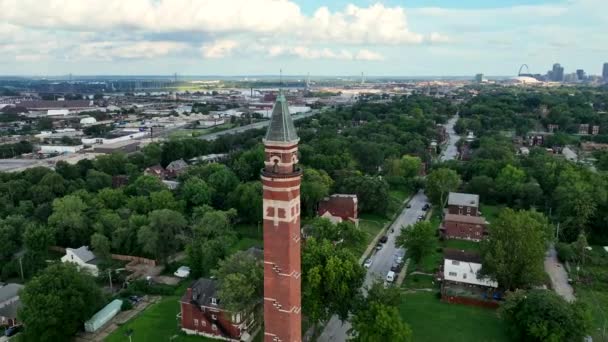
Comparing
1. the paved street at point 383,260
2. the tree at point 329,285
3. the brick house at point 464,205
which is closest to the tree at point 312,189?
the paved street at point 383,260

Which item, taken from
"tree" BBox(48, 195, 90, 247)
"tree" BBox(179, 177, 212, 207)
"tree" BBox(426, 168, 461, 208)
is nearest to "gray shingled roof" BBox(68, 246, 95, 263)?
"tree" BBox(48, 195, 90, 247)

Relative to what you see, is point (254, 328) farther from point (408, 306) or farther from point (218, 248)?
point (408, 306)

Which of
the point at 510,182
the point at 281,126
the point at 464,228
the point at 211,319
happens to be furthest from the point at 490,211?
the point at 281,126

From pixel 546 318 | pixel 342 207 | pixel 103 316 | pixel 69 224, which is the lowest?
pixel 103 316

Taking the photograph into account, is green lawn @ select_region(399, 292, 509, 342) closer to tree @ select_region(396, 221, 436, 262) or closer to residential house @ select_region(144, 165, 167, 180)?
tree @ select_region(396, 221, 436, 262)

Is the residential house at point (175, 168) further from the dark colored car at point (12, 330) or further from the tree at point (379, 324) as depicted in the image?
the tree at point (379, 324)

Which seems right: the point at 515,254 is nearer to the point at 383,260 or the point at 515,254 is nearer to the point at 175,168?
the point at 383,260

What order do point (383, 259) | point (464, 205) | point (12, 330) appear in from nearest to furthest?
1. point (12, 330)
2. point (383, 259)
3. point (464, 205)
